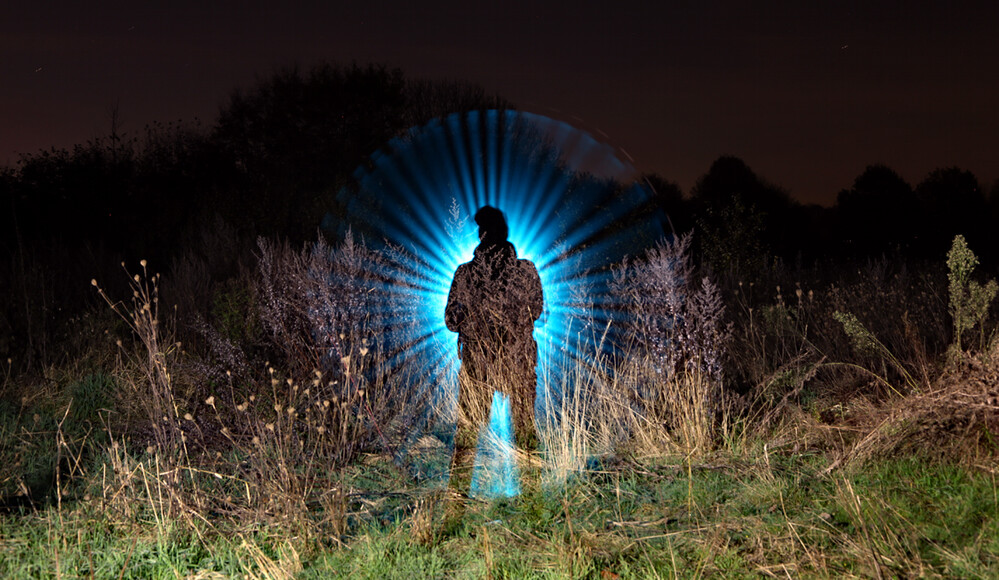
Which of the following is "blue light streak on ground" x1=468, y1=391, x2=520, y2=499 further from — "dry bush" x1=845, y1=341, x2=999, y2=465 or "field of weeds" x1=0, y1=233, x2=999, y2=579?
"dry bush" x1=845, y1=341, x2=999, y2=465

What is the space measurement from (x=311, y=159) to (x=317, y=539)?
1532 cm

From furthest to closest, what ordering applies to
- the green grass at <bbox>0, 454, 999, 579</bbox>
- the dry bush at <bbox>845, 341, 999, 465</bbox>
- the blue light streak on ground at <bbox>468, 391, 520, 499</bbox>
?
the blue light streak on ground at <bbox>468, 391, 520, 499</bbox> < the dry bush at <bbox>845, 341, 999, 465</bbox> < the green grass at <bbox>0, 454, 999, 579</bbox>

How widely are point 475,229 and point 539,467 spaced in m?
1.91

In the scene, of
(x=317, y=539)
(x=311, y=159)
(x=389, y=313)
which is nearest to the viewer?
(x=317, y=539)

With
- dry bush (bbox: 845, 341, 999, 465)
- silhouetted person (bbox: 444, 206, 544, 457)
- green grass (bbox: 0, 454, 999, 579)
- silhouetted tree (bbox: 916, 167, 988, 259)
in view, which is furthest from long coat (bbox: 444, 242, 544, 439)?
silhouetted tree (bbox: 916, 167, 988, 259)

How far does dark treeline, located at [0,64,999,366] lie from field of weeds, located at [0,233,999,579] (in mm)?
7887

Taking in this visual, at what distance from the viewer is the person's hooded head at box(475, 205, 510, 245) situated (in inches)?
191

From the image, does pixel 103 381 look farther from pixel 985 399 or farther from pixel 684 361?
pixel 985 399

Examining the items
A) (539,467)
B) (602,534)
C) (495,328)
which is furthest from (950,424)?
(495,328)

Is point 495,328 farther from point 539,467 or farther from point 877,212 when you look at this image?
point 877,212

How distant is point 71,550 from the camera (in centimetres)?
330

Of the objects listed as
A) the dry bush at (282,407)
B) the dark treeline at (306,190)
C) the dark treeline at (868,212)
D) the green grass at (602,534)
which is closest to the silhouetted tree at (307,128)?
the dark treeline at (306,190)

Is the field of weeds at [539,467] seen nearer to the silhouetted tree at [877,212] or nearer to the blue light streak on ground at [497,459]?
the blue light streak on ground at [497,459]

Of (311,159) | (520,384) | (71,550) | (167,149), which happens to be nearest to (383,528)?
(71,550)
